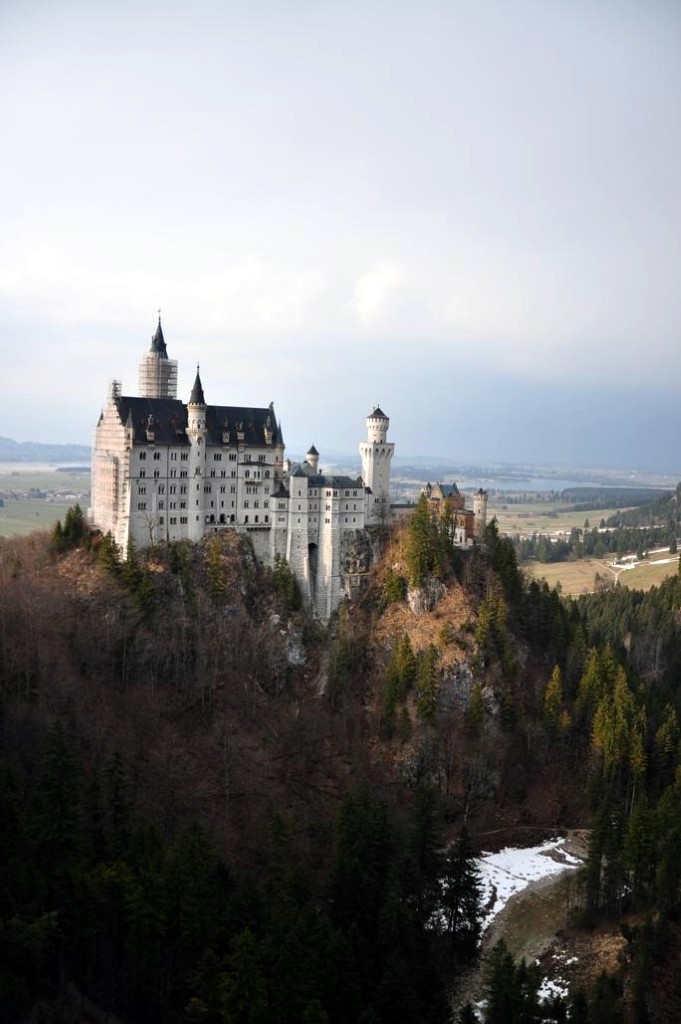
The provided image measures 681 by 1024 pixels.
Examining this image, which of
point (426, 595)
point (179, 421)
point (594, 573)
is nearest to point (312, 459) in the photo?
point (179, 421)

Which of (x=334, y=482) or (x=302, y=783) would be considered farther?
(x=334, y=482)

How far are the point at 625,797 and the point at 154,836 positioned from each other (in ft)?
127

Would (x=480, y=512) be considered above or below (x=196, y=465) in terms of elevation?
below

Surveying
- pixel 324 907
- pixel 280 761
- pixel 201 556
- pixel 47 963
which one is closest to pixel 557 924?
pixel 324 907

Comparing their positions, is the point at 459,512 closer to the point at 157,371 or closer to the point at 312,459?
the point at 312,459

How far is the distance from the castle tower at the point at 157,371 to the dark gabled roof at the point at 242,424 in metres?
8.11

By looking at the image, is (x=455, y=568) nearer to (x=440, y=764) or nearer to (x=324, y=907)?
(x=440, y=764)

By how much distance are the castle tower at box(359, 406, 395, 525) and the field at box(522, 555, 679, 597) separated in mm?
74218

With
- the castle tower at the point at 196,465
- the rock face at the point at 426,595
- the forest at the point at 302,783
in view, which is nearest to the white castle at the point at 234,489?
the castle tower at the point at 196,465

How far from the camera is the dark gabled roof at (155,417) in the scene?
268 ft

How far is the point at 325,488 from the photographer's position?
86.6 m

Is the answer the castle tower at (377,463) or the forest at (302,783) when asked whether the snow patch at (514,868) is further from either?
the castle tower at (377,463)

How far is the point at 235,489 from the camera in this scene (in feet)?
281

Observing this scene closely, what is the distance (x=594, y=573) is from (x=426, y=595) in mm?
105085
